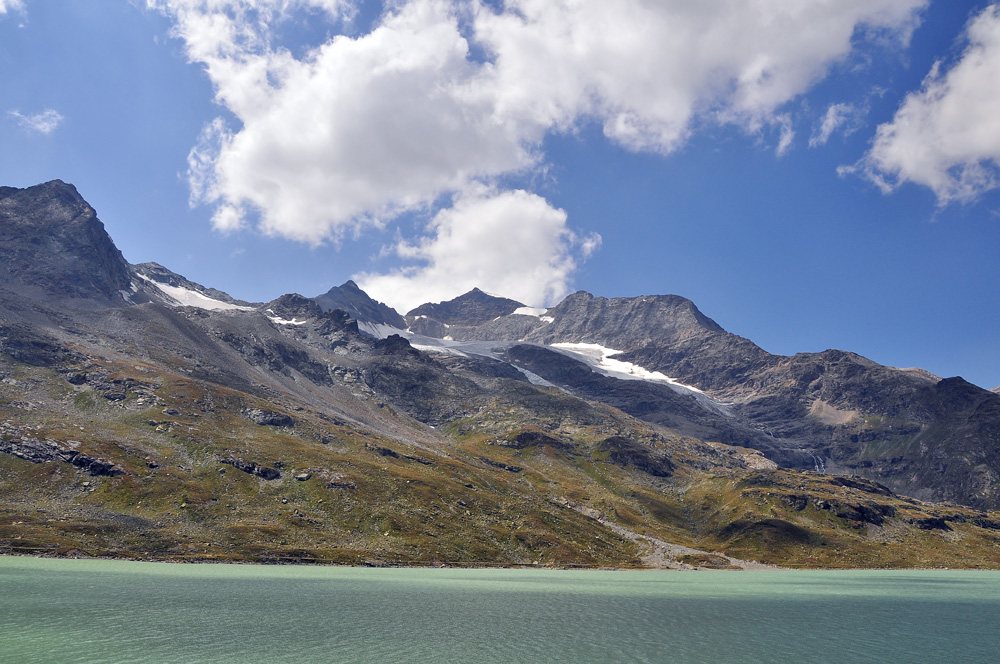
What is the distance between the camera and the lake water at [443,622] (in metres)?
59.4

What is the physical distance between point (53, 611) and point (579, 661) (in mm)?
60622

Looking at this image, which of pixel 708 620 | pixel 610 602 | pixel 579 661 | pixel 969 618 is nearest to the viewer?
pixel 579 661

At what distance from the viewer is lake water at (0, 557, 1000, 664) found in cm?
5941

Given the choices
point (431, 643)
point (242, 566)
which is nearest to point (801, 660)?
point (431, 643)

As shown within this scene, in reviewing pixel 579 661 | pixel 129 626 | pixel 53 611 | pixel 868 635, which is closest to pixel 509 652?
pixel 579 661

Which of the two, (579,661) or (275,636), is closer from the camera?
(579,661)

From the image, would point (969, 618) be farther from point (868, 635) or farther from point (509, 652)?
point (509, 652)

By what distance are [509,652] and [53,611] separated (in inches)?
2108

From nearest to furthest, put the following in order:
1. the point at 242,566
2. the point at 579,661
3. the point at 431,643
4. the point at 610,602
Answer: the point at 579,661
the point at 431,643
the point at 610,602
the point at 242,566

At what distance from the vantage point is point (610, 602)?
104 meters

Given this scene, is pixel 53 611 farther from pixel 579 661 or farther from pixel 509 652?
pixel 579 661

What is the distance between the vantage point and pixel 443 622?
7850 cm

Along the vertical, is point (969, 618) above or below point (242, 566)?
above

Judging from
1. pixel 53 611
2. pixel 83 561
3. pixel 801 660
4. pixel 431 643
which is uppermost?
pixel 801 660
